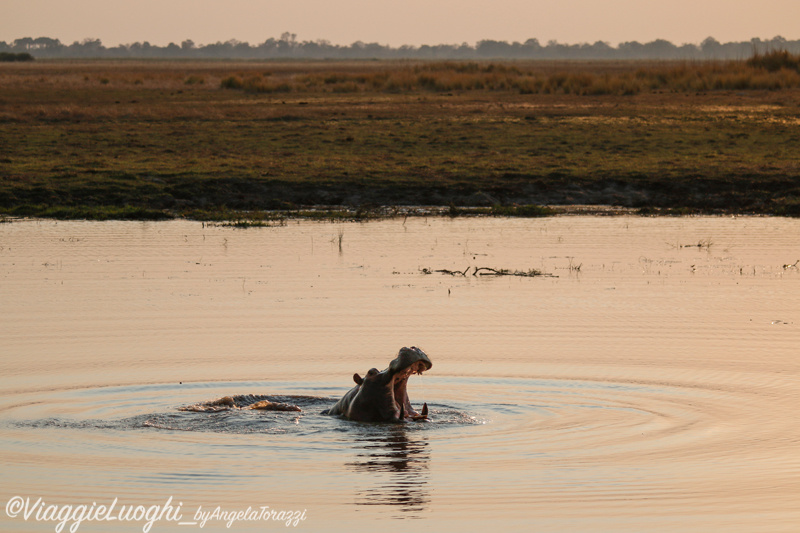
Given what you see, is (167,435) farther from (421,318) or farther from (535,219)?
(535,219)

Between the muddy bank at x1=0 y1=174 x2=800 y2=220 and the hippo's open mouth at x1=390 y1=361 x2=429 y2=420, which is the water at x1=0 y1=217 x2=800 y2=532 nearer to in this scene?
the hippo's open mouth at x1=390 y1=361 x2=429 y2=420

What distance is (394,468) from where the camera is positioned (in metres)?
8.15

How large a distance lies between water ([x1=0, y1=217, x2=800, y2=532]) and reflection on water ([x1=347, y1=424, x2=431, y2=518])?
0.09 feet

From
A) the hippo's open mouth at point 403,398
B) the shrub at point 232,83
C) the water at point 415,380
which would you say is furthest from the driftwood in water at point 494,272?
the shrub at point 232,83

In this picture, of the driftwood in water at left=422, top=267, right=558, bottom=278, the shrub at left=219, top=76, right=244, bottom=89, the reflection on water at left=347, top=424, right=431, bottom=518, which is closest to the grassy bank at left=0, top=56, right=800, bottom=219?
the driftwood in water at left=422, top=267, right=558, bottom=278

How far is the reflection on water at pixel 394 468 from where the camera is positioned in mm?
7355

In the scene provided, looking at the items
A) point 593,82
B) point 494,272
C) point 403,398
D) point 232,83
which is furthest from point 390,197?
point 232,83

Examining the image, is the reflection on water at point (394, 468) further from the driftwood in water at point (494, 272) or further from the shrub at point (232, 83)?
the shrub at point (232, 83)

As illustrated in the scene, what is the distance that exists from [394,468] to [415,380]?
306 centimetres

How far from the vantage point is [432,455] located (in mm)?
8508

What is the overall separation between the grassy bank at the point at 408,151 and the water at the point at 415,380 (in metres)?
4.98

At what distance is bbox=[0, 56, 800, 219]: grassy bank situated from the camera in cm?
2372

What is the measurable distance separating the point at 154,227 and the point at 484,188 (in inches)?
276

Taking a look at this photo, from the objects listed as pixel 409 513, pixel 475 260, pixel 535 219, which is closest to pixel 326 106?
pixel 535 219
